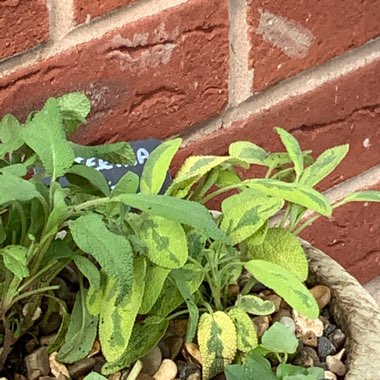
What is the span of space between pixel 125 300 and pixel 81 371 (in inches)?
2.4

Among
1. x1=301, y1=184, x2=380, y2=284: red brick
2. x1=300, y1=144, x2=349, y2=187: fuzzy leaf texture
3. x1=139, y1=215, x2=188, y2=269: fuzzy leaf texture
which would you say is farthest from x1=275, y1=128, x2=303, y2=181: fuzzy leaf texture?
x1=301, y1=184, x2=380, y2=284: red brick

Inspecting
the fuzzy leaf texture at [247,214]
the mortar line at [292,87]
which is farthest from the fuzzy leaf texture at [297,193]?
the mortar line at [292,87]

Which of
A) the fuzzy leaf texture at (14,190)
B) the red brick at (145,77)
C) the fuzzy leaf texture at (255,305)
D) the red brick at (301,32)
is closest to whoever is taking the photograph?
the fuzzy leaf texture at (14,190)

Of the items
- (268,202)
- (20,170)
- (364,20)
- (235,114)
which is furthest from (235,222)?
(364,20)

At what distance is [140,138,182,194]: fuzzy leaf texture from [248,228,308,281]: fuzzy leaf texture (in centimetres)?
7

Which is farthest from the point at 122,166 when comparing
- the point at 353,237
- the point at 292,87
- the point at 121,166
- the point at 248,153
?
the point at 353,237

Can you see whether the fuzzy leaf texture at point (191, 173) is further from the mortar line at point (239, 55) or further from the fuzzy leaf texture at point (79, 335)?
the mortar line at point (239, 55)

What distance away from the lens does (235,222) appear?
0.59 metres

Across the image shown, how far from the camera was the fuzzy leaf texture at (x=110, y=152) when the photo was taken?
0.59m

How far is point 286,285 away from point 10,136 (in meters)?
0.18

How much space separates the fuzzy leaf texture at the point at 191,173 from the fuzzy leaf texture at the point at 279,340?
95 mm

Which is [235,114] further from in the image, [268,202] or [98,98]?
[268,202]

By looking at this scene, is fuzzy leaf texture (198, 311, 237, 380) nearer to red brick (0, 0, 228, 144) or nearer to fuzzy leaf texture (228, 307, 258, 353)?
fuzzy leaf texture (228, 307, 258, 353)

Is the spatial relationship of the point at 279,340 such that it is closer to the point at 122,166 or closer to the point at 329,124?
the point at 122,166
